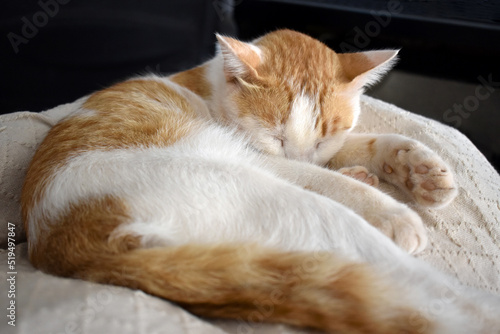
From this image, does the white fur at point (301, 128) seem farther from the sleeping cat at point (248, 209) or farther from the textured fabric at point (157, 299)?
the textured fabric at point (157, 299)

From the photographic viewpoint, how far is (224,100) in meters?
1.26

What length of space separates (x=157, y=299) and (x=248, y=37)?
7.12 feet

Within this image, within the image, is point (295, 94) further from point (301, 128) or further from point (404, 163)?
point (404, 163)

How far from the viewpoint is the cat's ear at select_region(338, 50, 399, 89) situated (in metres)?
1.18

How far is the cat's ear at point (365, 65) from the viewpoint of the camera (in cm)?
118

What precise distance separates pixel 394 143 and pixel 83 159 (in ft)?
2.58

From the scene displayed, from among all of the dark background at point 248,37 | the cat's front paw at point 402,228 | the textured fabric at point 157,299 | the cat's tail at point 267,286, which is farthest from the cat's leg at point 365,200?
the dark background at point 248,37

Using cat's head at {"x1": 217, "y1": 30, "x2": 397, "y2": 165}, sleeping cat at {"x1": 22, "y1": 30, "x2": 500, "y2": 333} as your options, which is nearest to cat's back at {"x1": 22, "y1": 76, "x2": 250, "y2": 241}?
sleeping cat at {"x1": 22, "y1": 30, "x2": 500, "y2": 333}

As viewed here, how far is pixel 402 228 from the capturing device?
862 millimetres

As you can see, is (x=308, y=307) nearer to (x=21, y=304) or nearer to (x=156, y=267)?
(x=156, y=267)

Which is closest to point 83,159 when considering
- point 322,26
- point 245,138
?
point 245,138

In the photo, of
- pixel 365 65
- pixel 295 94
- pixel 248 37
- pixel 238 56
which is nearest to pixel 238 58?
pixel 238 56

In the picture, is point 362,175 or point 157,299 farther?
point 362,175

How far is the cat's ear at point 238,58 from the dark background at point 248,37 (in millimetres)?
940
